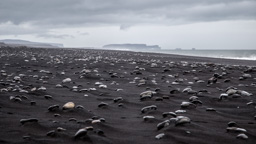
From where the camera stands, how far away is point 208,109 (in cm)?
412

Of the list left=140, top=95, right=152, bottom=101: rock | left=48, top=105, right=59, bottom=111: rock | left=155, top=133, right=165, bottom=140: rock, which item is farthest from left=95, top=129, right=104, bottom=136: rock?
left=140, top=95, right=152, bottom=101: rock

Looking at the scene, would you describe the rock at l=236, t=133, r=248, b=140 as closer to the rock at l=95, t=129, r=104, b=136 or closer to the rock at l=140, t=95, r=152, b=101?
the rock at l=95, t=129, r=104, b=136

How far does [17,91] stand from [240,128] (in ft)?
14.5

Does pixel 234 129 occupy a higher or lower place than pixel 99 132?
higher

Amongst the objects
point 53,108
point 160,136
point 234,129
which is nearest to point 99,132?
point 160,136

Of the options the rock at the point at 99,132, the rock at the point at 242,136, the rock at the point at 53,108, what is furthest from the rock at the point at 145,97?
the rock at the point at 242,136

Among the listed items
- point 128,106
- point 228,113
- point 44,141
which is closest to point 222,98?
point 228,113

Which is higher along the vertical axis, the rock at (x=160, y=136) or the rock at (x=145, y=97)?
the rock at (x=145, y=97)

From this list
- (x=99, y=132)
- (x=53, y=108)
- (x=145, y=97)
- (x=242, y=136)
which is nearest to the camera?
(x=242, y=136)

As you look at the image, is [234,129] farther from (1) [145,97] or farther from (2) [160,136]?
(1) [145,97]

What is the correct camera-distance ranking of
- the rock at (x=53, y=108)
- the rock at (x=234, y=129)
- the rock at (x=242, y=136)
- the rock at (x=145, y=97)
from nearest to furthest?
the rock at (x=242, y=136), the rock at (x=234, y=129), the rock at (x=53, y=108), the rock at (x=145, y=97)

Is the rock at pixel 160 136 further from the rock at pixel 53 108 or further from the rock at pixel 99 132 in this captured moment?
the rock at pixel 53 108

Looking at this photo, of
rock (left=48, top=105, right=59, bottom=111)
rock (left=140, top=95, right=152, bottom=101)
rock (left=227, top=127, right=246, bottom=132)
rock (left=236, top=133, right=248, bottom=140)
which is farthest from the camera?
rock (left=140, top=95, right=152, bottom=101)

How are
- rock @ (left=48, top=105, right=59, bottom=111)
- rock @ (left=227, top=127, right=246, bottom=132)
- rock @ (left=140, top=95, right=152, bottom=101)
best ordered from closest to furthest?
rock @ (left=227, top=127, right=246, bottom=132), rock @ (left=48, top=105, right=59, bottom=111), rock @ (left=140, top=95, right=152, bottom=101)
